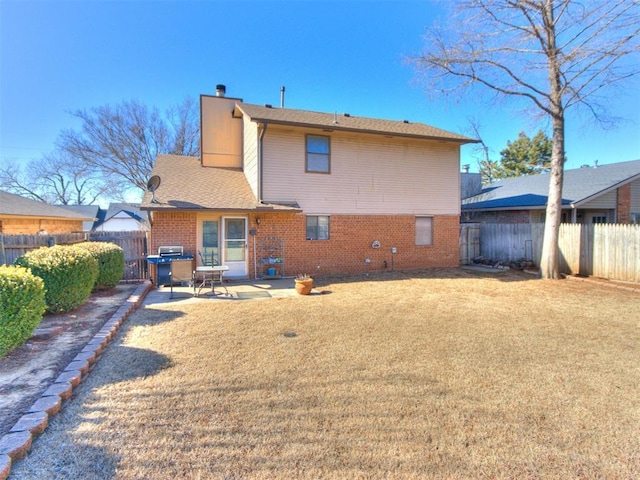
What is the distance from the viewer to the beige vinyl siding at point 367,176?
428 inches

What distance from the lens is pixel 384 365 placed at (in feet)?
13.4

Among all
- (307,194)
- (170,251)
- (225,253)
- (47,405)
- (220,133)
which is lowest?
(47,405)

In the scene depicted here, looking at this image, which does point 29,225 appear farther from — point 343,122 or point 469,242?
point 469,242

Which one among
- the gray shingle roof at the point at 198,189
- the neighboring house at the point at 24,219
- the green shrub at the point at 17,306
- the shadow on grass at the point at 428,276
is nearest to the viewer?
the green shrub at the point at 17,306

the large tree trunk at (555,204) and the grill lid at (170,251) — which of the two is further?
the large tree trunk at (555,204)

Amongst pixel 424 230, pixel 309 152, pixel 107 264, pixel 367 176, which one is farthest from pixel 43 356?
pixel 424 230

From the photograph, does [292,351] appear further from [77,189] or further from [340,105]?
[77,189]

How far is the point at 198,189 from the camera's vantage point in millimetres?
10688

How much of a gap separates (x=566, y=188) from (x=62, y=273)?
65.9 feet

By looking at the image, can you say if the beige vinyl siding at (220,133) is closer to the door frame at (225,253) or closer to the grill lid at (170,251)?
the door frame at (225,253)

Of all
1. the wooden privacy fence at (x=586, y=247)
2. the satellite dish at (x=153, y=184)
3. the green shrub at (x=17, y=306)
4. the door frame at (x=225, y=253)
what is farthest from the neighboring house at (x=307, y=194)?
the green shrub at (x=17, y=306)

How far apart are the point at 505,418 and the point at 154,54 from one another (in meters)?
19.4

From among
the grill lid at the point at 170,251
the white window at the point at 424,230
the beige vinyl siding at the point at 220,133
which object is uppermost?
the beige vinyl siding at the point at 220,133

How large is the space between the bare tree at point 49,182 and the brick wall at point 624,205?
30863 mm
